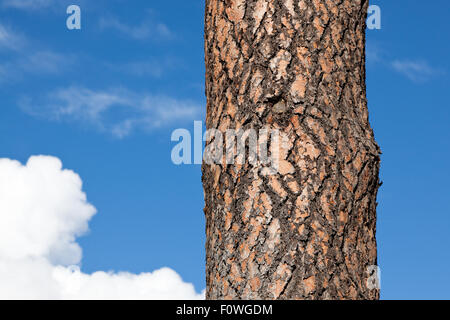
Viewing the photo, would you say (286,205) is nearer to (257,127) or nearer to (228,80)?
(257,127)

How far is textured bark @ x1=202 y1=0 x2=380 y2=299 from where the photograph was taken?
10.5 ft

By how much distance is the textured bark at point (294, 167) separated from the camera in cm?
319

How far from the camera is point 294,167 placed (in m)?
3.24

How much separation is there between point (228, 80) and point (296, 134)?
52 cm
